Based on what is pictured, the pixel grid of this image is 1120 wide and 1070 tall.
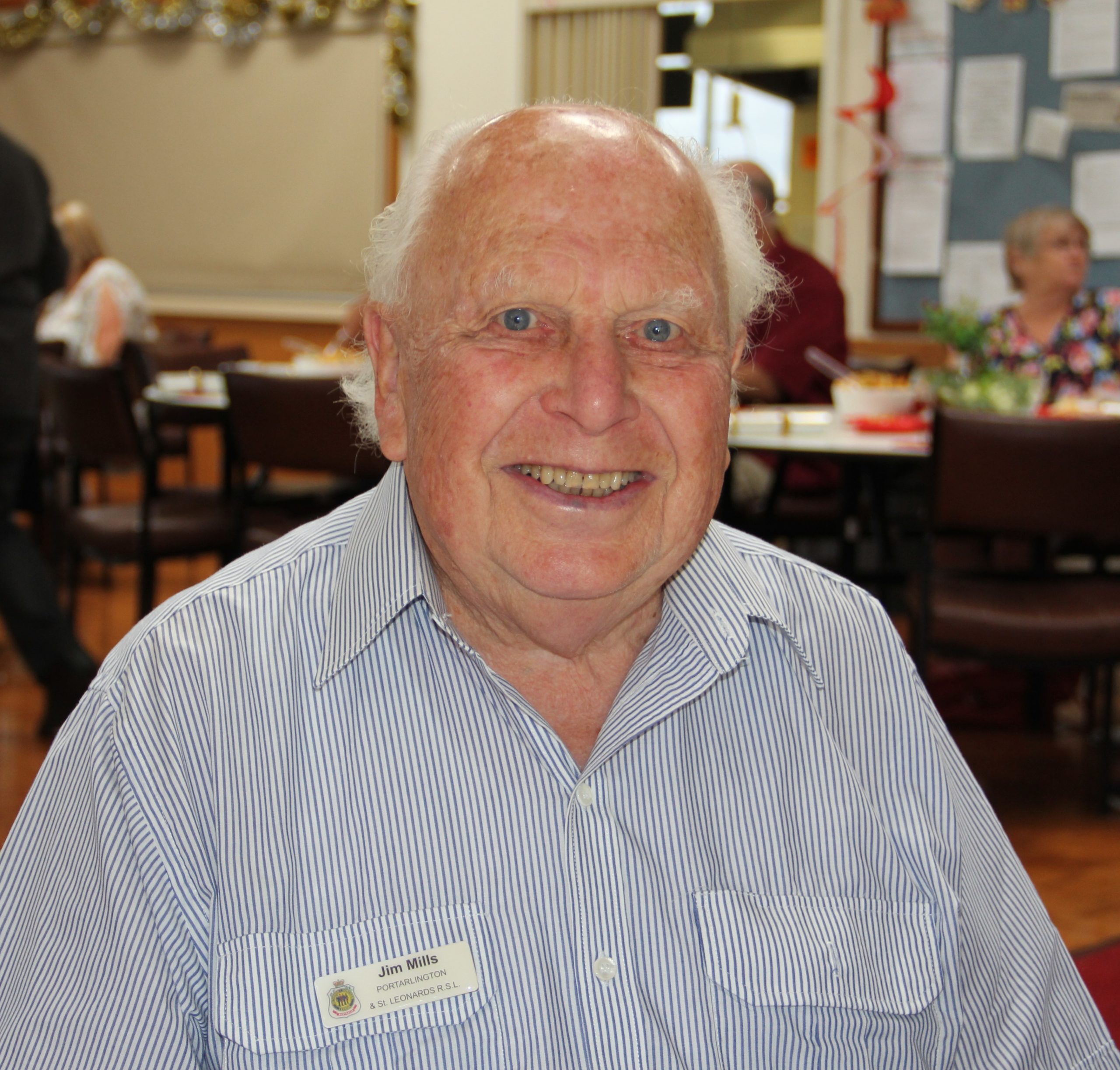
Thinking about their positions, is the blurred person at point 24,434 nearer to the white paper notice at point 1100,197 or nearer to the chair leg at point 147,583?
the chair leg at point 147,583

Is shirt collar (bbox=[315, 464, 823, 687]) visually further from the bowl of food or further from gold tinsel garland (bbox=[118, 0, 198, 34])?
gold tinsel garland (bbox=[118, 0, 198, 34])

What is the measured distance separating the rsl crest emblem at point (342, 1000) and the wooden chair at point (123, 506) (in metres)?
2.88

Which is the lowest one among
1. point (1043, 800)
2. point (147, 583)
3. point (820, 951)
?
point (1043, 800)

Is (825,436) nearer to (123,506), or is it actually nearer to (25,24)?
(123,506)

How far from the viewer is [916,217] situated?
5.91 metres

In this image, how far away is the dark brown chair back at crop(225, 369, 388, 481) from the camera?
129 inches

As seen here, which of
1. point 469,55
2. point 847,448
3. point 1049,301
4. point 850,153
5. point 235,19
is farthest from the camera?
point 235,19

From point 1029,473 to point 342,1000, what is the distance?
2.28 meters

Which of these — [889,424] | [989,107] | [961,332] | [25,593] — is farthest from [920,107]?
[25,593]

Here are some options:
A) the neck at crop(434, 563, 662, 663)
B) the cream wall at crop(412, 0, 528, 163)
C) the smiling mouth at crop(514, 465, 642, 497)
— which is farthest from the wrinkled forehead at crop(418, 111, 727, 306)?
the cream wall at crop(412, 0, 528, 163)

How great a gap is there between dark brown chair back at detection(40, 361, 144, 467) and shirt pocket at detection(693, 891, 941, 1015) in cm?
322

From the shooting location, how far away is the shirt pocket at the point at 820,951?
1.00 meters

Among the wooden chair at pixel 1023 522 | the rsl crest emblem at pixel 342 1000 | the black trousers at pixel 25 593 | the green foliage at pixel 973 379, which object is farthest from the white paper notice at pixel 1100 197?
the rsl crest emblem at pixel 342 1000

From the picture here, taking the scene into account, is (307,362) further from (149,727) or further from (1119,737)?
(149,727)
